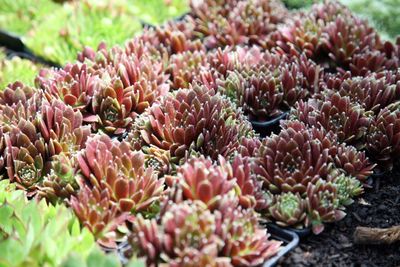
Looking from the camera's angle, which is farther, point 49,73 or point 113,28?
point 113,28

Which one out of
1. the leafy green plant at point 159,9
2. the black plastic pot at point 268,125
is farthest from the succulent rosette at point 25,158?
the leafy green plant at point 159,9

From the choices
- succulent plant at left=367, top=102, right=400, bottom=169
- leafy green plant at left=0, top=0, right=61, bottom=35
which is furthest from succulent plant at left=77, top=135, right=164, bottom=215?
leafy green plant at left=0, top=0, right=61, bottom=35

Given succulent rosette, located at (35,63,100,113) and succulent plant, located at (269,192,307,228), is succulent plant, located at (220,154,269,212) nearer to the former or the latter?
succulent plant, located at (269,192,307,228)

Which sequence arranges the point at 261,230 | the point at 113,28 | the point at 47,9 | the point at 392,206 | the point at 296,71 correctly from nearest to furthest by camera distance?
the point at 261,230 < the point at 392,206 < the point at 296,71 < the point at 113,28 < the point at 47,9

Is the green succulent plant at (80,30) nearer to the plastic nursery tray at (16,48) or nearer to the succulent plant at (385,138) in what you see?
the plastic nursery tray at (16,48)

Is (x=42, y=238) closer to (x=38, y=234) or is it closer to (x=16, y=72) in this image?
(x=38, y=234)

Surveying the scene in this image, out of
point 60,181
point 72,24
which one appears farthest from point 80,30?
point 60,181

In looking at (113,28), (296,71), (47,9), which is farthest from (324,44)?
(47,9)

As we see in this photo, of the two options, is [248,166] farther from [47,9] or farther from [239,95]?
[47,9]
